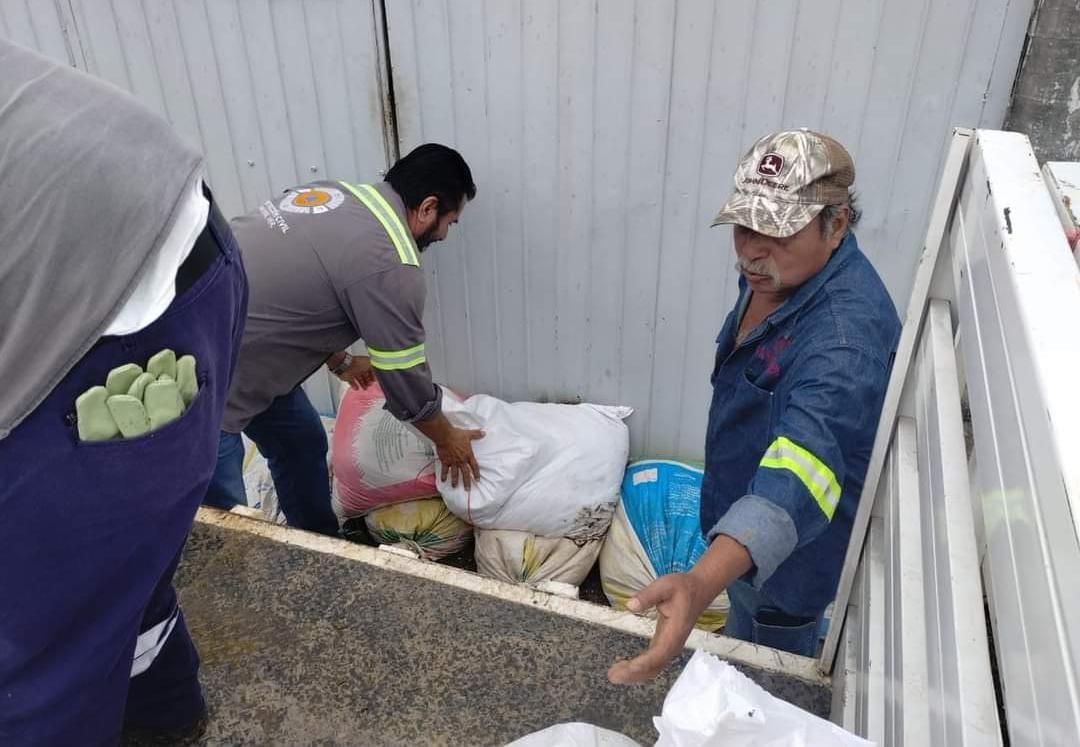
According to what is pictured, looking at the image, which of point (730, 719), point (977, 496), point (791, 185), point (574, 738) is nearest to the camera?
point (730, 719)

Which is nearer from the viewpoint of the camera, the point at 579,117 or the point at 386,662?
the point at 386,662

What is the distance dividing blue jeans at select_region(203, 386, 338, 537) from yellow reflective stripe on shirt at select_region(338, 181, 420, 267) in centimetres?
75

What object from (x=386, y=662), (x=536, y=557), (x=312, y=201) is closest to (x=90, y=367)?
(x=386, y=662)

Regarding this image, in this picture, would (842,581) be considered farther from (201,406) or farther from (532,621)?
(201,406)

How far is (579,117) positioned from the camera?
2.65 m

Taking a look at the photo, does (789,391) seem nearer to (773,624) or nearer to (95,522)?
(773,624)

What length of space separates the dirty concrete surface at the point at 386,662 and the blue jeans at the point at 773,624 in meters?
0.29

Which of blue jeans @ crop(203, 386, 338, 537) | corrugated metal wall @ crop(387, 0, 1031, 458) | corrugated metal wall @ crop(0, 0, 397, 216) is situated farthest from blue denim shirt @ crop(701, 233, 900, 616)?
corrugated metal wall @ crop(0, 0, 397, 216)

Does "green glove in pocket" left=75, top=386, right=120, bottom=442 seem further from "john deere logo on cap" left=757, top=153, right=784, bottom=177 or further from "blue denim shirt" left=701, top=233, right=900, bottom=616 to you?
"john deere logo on cap" left=757, top=153, right=784, bottom=177

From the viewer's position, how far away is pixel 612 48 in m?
2.51

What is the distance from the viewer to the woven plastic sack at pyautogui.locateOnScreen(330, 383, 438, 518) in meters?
3.05

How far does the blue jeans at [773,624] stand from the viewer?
80.6 inches

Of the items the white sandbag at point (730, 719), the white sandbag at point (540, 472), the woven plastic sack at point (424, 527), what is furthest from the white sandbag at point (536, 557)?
the white sandbag at point (730, 719)

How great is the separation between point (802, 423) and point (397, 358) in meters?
1.38
